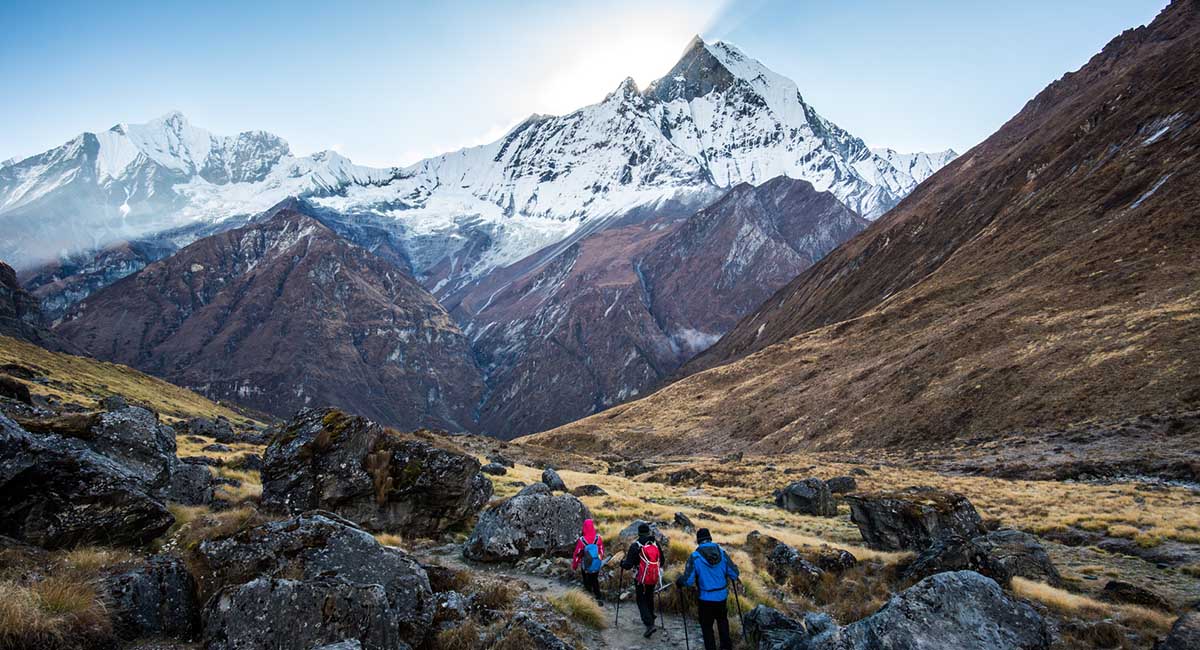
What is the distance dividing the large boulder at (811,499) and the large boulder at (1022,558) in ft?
37.0

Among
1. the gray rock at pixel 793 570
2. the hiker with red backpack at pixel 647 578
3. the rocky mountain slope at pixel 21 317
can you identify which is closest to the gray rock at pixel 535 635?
the hiker with red backpack at pixel 647 578

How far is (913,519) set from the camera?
59.3ft

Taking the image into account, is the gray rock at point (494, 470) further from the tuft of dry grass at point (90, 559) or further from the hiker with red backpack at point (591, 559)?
the tuft of dry grass at point (90, 559)

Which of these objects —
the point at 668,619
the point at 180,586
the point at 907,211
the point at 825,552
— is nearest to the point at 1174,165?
the point at 907,211

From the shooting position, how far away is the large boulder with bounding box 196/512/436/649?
6.98m

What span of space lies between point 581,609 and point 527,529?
494 cm

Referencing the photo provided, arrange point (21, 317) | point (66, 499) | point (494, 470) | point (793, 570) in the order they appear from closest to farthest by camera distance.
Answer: point (66, 499), point (793, 570), point (494, 470), point (21, 317)

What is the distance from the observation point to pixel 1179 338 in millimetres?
43906

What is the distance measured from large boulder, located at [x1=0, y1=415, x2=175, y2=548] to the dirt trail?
7.40 metres

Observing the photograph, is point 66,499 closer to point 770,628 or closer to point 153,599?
point 153,599

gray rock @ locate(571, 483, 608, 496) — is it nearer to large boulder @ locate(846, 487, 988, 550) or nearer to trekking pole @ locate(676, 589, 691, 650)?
large boulder @ locate(846, 487, 988, 550)

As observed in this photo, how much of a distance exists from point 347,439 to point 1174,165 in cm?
10475

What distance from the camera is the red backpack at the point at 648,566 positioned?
38.7ft

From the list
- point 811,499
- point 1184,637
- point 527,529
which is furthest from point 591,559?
point 811,499
